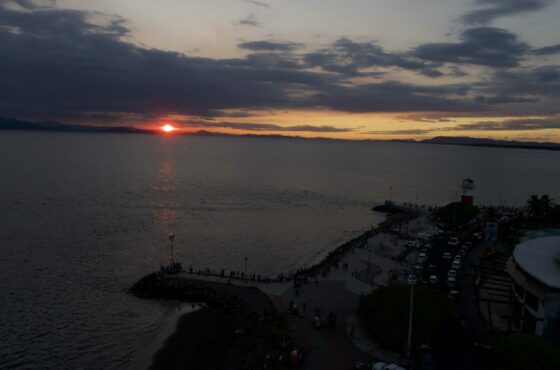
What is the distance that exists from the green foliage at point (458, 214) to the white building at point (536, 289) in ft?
104

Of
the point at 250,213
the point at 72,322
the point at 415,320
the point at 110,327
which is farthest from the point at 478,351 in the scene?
the point at 250,213

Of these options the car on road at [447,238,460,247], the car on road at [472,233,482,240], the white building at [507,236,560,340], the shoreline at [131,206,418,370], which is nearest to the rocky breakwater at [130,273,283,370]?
the shoreline at [131,206,418,370]

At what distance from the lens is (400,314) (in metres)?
27.9

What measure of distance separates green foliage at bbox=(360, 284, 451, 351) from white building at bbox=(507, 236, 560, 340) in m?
5.48

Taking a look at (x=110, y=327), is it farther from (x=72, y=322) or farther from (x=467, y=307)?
(x=467, y=307)

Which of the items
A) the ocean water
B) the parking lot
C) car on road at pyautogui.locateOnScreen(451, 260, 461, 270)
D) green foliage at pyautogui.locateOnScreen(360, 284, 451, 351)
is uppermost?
green foliage at pyautogui.locateOnScreen(360, 284, 451, 351)

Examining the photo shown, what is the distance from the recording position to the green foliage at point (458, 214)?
68625mm

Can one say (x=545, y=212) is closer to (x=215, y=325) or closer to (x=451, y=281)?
(x=451, y=281)

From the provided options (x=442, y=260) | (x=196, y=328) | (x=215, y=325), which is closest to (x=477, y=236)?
(x=442, y=260)

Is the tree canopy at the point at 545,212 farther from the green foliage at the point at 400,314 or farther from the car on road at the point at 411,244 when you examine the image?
the green foliage at the point at 400,314

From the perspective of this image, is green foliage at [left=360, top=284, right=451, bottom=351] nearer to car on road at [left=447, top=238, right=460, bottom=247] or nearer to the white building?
the white building

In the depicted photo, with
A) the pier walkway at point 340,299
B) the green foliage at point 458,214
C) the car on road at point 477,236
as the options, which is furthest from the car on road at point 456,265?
the green foliage at point 458,214

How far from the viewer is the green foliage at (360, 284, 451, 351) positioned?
88.8 feet

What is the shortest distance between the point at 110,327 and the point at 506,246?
46.0 m
